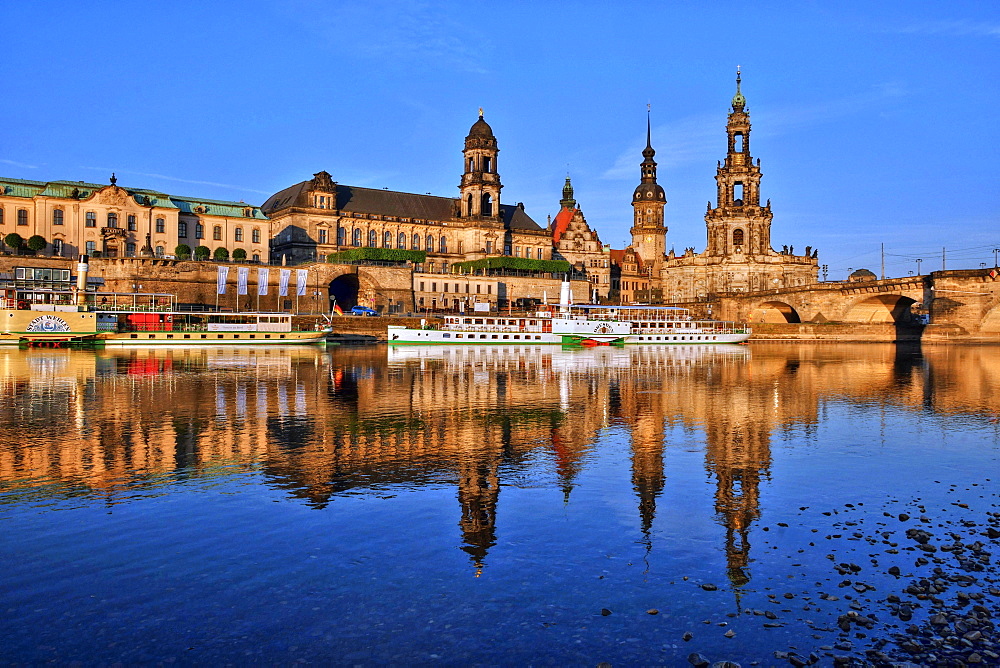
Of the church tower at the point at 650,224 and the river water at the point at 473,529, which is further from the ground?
the church tower at the point at 650,224

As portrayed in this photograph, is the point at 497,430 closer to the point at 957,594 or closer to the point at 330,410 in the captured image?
the point at 330,410

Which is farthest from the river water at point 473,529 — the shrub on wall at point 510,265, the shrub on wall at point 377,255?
the shrub on wall at point 510,265

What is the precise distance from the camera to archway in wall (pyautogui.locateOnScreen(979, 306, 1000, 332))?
80250 mm

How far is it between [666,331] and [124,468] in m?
70.2

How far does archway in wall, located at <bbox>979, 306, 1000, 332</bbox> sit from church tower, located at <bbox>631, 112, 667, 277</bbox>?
6475 cm

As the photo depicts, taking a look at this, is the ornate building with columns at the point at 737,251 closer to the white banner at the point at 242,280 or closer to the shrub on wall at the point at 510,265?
the shrub on wall at the point at 510,265

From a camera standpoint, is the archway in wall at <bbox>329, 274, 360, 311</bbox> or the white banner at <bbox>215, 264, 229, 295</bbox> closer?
the white banner at <bbox>215, 264, 229, 295</bbox>

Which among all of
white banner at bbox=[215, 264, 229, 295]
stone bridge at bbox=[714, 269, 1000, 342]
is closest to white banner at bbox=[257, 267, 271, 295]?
white banner at bbox=[215, 264, 229, 295]

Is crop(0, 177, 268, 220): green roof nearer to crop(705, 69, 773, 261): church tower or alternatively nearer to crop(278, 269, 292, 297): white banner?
crop(278, 269, 292, 297): white banner

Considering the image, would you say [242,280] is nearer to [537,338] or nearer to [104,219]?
[104,219]

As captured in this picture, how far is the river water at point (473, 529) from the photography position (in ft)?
27.5

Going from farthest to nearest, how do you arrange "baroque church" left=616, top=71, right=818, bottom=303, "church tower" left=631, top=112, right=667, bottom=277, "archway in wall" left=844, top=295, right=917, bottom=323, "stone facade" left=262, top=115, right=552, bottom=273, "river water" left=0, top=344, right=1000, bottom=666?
"church tower" left=631, top=112, right=667, bottom=277, "baroque church" left=616, top=71, right=818, bottom=303, "stone facade" left=262, top=115, right=552, bottom=273, "archway in wall" left=844, top=295, right=917, bottom=323, "river water" left=0, top=344, right=1000, bottom=666

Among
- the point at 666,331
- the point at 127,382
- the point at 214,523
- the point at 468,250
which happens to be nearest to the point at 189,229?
the point at 468,250

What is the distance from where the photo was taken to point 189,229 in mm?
85250
